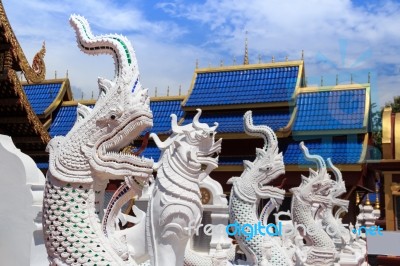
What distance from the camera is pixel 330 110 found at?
1563 centimetres

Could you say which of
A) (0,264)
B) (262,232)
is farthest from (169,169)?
(262,232)

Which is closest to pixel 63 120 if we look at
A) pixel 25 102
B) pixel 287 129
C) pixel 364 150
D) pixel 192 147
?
pixel 287 129

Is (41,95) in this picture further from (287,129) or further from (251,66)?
(287,129)

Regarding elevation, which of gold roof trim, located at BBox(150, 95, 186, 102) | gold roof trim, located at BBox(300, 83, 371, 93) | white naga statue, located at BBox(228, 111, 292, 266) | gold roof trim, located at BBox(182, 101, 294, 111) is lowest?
white naga statue, located at BBox(228, 111, 292, 266)

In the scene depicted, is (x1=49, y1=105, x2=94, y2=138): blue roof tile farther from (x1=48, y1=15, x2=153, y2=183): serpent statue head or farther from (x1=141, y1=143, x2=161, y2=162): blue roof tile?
(x1=48, y1=15, x2=153, y2=183): serpent statue head

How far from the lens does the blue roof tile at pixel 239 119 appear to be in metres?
15.6

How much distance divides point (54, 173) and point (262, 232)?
4.35 m

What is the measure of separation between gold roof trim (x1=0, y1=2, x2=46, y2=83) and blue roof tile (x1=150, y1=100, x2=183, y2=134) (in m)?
9.11

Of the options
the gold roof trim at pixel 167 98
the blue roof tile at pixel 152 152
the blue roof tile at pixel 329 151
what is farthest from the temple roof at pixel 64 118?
the blue roof tile at pixel 329 151

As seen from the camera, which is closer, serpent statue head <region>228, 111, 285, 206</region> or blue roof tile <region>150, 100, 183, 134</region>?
serpent statue head <region>228, 111, 285, 206</region>

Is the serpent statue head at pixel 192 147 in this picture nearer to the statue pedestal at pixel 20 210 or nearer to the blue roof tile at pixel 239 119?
the statue pedestal at pixel 20 210

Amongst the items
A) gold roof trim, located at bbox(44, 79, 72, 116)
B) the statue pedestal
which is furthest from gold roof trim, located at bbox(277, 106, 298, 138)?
the statue pedestal

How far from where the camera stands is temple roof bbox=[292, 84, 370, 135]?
14953 millimetres

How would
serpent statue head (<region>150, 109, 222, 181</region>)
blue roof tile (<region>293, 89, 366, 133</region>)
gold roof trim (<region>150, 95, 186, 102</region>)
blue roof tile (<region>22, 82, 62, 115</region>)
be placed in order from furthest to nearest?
blue roof tile (<region>22, 82, 62, 115</region>) → gold roof trim (<region>150, 95, 186, 102</region>) → blue roof tile (<region>293, 89, 366, 133</region>) → serpent statue head (<region>150, 109, 222, 181</region>)
